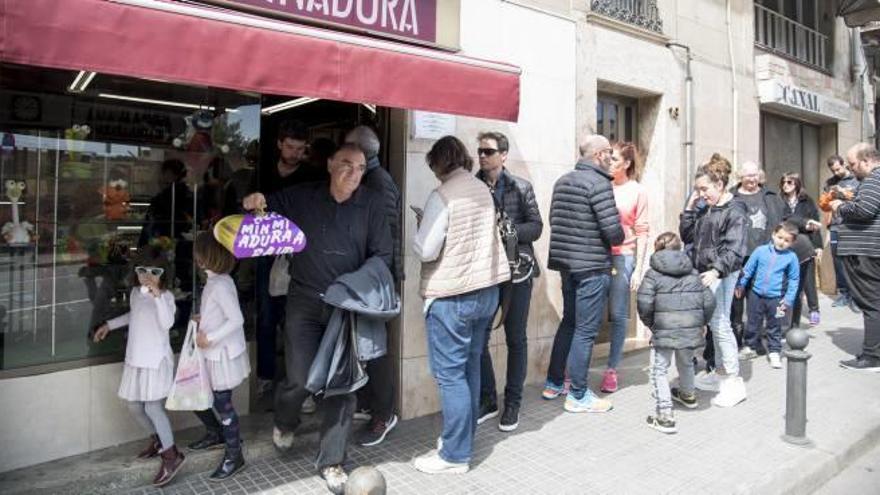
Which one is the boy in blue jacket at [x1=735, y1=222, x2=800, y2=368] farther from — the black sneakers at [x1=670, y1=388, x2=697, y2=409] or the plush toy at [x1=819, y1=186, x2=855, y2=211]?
the black sneakers at [x1=670, y1=388, x2=697, y2=409]

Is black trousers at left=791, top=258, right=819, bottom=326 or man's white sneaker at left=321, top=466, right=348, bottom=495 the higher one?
black trousers at left=791, top=258, right=819, bottom=326

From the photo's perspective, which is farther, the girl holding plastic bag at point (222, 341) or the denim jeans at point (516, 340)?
the denim jeans at point (516, 340)

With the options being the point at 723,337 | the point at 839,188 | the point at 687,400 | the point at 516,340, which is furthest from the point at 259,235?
the point at 839,188

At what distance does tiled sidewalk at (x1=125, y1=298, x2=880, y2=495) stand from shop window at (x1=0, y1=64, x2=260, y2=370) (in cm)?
113

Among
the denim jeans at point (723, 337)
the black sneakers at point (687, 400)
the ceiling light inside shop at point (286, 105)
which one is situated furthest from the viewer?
the ceiling light inside shop at point (286, 105)

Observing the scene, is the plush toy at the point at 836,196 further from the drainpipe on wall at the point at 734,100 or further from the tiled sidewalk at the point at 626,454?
the tiled sidewalk at the point at 626,454

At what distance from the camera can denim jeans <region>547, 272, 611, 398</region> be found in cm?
438

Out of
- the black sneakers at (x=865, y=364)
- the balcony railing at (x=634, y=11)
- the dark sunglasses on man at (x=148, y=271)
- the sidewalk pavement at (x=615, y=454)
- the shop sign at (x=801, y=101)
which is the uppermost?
the balcony railing at (x=634, y=11)

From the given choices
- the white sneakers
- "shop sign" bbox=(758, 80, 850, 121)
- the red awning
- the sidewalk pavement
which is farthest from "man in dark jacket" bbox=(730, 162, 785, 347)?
the red awning

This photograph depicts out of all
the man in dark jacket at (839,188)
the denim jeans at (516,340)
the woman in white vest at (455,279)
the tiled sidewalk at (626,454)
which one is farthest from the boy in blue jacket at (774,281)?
the woman in white vest at (455,279)

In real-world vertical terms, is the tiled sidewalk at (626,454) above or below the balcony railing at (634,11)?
below

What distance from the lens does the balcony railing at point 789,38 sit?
28.8 ft

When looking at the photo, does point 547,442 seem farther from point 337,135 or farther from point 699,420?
point 337,135

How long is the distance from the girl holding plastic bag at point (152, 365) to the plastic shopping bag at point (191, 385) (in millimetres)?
84
